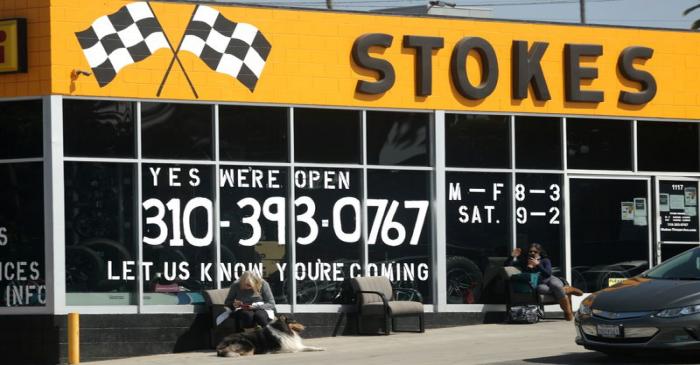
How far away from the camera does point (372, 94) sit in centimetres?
2123

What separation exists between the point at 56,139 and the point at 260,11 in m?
3.74

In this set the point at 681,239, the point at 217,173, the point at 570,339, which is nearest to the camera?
the point at 570,339

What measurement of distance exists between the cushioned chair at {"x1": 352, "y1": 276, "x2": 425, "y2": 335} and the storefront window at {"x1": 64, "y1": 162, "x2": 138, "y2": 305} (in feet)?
11.4

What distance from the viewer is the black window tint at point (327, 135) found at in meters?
20.8

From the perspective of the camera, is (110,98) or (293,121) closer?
(110,98)

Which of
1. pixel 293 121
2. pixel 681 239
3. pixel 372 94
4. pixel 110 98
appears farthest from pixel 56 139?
pixel 681 239

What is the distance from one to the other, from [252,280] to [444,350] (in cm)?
296

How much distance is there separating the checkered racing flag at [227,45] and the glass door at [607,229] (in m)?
5.92

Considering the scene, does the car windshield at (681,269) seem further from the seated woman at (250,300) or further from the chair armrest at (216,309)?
the chair armrest at (216,309)

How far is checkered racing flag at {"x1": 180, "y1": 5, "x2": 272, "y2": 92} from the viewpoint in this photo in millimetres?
20109

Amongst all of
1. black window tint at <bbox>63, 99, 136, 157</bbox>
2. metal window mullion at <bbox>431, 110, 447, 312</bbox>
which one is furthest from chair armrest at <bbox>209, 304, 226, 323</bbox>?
metal window mullion at <bbox>431, 110, 447, 312</bbox>

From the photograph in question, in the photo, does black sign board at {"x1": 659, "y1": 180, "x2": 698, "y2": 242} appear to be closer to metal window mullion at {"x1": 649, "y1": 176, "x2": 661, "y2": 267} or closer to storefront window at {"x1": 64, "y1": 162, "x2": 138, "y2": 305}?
metal window mullion at {"x1": 649, "y1": 176, "x2": 661, "y2": 267}

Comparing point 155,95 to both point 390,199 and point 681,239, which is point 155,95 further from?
point 681,239

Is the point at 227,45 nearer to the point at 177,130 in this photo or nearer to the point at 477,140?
the point at 177,130
